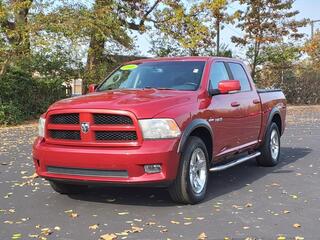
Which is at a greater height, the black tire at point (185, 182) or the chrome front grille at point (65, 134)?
the chrome front grille at point (65, 134)

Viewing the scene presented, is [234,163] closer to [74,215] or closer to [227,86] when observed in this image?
[227,86]

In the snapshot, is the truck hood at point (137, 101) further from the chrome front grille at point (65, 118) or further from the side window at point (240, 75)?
the side window at point (240, 75)

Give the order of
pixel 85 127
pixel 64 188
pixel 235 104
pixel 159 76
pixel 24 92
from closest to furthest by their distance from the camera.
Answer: pixel 85 127
pixel 64 188
pixel 159 76
pixel 235 104
pixel 24 92

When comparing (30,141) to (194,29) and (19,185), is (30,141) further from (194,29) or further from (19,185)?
(194,29)

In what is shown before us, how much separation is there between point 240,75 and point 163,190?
2443mm

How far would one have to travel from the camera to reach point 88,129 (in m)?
6.20

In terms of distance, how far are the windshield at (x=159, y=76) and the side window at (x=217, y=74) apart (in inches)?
7.3

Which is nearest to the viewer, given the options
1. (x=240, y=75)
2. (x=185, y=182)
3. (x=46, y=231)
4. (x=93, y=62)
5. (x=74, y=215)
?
(x=46, y=231)

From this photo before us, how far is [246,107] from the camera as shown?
8.18m

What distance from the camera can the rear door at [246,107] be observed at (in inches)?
317

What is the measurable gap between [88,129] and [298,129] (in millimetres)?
11297

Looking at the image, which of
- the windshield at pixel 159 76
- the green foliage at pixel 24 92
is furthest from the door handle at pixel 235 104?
the green foliage at pixel 24 92

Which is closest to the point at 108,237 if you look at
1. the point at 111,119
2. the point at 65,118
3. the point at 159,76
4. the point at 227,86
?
the point at 111,119

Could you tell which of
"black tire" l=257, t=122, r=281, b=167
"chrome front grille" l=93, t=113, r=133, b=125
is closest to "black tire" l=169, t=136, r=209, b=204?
"chrome front grille" l=93, t=113, r=133, b=125
